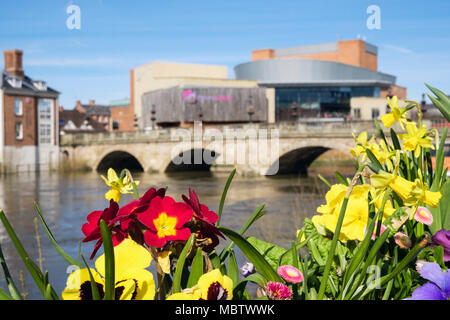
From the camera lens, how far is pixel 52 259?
509 inches

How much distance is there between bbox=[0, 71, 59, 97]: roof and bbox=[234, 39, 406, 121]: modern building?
76.1 feet

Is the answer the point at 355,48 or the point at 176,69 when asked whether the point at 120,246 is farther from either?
the point at 355,48

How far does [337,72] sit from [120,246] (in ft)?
207

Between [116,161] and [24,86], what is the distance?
11115mm

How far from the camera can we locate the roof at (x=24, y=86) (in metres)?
41.6

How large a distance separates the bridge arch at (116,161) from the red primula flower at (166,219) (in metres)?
43.9

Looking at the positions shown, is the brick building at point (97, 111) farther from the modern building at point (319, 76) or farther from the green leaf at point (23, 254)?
the green leaf at point (23, 254)

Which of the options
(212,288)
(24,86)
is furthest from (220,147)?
(212,288)

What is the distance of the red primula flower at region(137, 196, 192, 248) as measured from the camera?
1625mm

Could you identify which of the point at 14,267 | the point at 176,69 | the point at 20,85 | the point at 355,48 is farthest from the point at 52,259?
the point at 355,48

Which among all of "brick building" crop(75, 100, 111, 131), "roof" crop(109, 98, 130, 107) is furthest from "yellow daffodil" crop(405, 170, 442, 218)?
"brick building" crop(75, 100, 111, 131)

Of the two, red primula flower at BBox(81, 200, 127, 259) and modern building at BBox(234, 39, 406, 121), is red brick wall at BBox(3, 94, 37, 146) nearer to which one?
modern building at BBox(234, 39, 406, 121)

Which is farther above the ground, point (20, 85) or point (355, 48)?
point (355, 48)

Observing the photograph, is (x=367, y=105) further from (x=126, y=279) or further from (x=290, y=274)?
(x=126, y=279)
